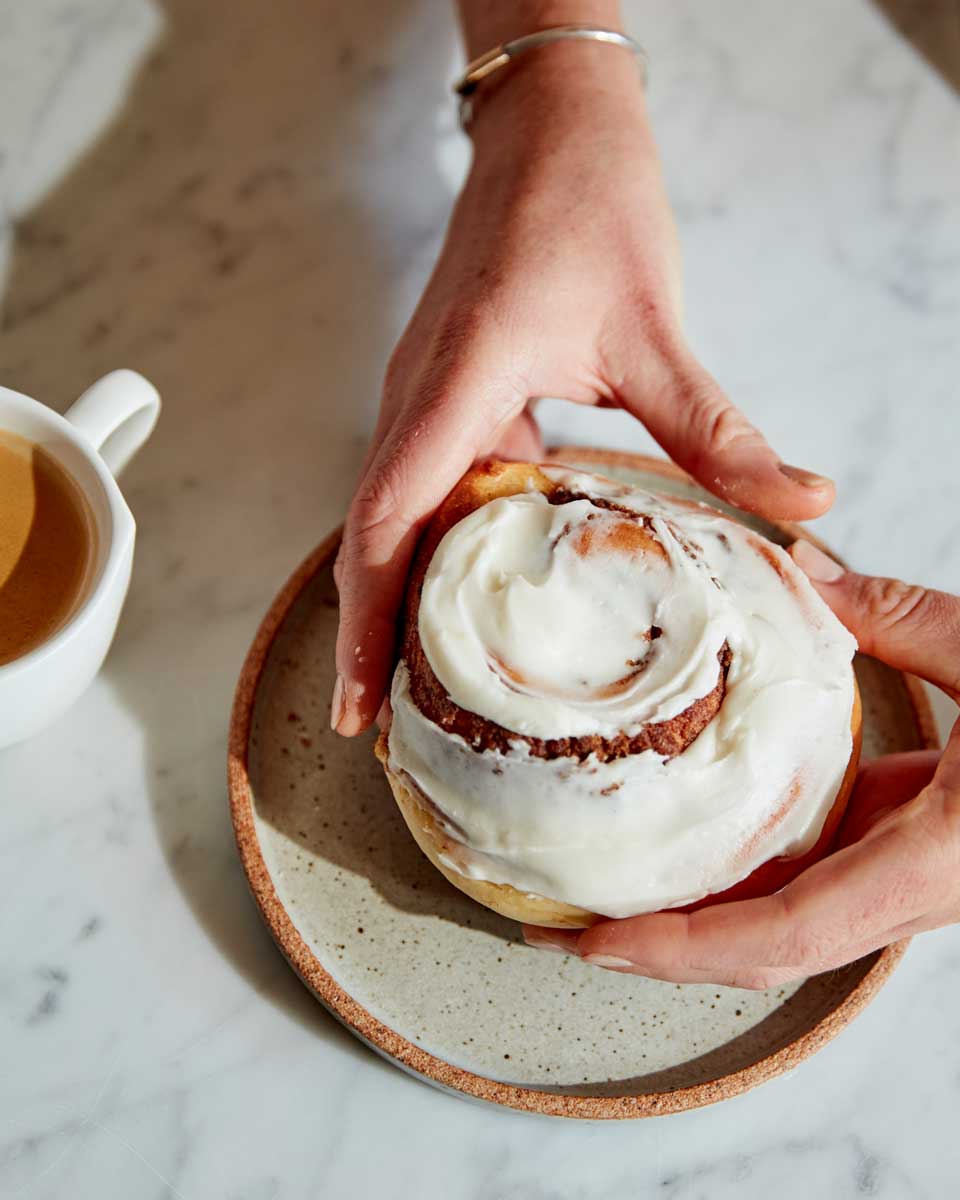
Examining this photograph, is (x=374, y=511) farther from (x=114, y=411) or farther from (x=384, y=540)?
(x=114, y=411)

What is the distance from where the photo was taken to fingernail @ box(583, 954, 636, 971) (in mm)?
974

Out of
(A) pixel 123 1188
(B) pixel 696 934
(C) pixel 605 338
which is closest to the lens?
(B) pixel 696 934

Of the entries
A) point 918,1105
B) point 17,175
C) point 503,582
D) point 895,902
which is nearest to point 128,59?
point 17,175

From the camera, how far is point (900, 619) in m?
1.16

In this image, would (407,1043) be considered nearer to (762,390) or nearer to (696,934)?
(696,934)

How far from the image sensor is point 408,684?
101cm

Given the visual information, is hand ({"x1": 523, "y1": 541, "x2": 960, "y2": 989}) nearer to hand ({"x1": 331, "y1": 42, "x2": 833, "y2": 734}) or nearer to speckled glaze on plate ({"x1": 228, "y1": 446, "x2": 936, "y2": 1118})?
speckled glaze on plate ({"x1": 228, "y1": 446, "x2": 936, "y2": 1118})

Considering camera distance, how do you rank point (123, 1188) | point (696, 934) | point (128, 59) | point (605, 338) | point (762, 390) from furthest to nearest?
1. point (128, 59)
2. point (762, 390)
3. point (605, 338)
4. point (123, 1188)
5. point (696, 934)

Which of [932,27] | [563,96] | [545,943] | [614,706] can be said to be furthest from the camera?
[932,27]

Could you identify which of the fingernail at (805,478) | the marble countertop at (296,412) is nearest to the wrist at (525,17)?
the marble countertop at (296,412)

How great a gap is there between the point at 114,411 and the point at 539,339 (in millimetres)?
428

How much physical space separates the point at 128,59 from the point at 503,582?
1178 millimetres

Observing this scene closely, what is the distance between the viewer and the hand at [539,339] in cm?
111

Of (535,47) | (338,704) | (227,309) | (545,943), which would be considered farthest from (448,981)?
(535,47)
